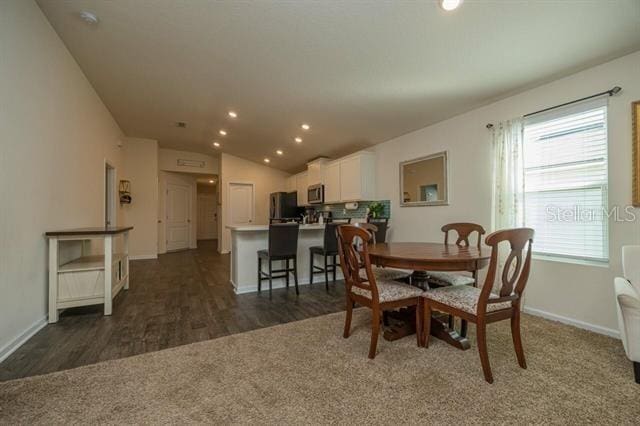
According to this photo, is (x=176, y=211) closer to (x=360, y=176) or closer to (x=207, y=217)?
(x=207, y=217)

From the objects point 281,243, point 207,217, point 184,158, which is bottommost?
point 281,243

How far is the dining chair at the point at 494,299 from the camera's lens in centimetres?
162

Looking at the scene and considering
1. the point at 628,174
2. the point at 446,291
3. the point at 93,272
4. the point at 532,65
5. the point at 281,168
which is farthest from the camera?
the point at 281,168

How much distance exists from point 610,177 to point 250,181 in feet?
22.7

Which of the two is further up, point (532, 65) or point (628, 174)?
point (532, 65)

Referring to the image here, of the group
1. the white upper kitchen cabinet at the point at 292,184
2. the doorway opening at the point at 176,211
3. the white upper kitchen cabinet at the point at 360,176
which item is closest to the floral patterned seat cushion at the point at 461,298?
the white upper kitchen cabinet at the point at 360,176

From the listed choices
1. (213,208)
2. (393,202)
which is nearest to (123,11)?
(393,202)

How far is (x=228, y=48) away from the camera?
249 centimetres

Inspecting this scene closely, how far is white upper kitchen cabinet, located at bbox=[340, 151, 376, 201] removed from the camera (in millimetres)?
4781

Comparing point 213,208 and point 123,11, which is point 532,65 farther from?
point 213,208

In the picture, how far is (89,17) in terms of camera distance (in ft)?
7.50

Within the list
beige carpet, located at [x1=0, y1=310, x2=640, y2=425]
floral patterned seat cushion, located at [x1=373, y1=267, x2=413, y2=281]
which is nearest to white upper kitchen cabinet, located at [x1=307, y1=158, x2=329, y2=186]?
floral patterned seat cushion, located at [x1=373, y1=267, x2=413, y2=281]

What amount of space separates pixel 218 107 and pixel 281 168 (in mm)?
3855

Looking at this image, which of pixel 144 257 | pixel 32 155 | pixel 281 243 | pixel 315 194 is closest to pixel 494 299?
pixel 281 243
